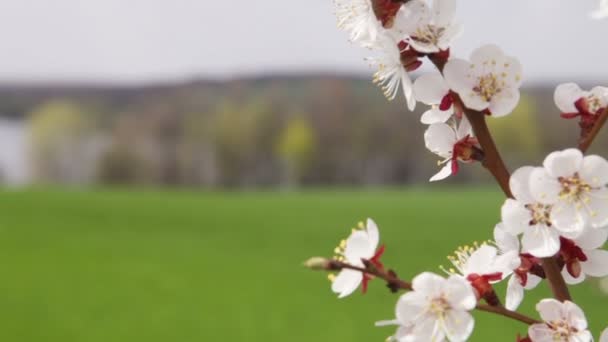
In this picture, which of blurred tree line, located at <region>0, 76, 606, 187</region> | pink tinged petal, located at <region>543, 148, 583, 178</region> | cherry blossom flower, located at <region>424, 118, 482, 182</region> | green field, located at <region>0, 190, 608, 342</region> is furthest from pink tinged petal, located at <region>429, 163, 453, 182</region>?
blurred tree line, located at <region>0, 76, 606, 187</region>

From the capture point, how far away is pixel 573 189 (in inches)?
20.1

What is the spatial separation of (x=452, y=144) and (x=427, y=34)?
0.11 metres

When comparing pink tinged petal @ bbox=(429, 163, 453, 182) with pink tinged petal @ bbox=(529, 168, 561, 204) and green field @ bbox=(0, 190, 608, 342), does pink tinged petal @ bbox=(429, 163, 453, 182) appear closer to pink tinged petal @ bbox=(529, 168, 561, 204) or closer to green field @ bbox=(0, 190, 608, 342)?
pink tinged petal @ bbox=(529, 168, 561, 204)

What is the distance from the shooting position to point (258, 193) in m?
13.6

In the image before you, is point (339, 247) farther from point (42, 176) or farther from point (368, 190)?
point (42, 176)

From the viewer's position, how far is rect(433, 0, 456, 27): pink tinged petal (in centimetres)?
54

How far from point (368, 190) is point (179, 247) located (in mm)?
7651

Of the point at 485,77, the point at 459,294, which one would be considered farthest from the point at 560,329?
the point at 485,77

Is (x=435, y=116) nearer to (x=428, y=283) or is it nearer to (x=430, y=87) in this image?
(x=430, y=87)

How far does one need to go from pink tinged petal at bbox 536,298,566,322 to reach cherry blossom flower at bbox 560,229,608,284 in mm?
39

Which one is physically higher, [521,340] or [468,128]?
[468,128]

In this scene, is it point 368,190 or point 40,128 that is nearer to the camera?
point 368,190

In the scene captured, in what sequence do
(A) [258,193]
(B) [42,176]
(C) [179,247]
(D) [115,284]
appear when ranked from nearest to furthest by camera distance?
(D) [115,284] < (C) [179,247] < (A) [258,193] < (B) [42,176]

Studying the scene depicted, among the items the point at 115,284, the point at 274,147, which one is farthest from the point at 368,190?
the point at 115,284
